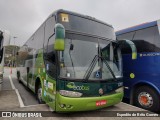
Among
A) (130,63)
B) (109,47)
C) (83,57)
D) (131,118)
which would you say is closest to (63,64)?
(83,57)

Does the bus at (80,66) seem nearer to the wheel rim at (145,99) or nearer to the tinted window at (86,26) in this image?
the tinted window at (86,26)

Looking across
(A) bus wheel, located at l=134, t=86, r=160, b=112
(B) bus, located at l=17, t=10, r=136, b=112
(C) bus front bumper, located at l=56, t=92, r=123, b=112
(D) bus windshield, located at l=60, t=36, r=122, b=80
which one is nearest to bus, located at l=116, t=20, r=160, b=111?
(A) bus wheel, located at l=134, t=86, r=160, b=112

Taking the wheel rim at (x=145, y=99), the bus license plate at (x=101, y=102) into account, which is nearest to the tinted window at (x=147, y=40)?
the wheel rim at (x=145, y=99)

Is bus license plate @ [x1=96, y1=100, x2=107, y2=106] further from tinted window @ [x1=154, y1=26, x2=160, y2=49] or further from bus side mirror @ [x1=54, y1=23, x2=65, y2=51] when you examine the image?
tinted window @ [x1=154, y1=26, x2=160, y2=49]

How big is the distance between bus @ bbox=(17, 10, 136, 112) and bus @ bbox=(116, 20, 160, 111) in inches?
34.0

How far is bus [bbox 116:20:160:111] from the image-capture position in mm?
5352

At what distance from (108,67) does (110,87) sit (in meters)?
0.62

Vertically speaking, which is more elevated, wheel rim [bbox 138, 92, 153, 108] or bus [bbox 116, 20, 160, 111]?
bus [bbox 116, 20, 160, 111]

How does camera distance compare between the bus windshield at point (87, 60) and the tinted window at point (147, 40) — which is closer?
the bus windshield at point (87, 60)

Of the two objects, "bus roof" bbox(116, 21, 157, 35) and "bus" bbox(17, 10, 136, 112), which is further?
"bus roof" bbox(116, 21, 157, 35)

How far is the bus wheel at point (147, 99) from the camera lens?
5.28 meters

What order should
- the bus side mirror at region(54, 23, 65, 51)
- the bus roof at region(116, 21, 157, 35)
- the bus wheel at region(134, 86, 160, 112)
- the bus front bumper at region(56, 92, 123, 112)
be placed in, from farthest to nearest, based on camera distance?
the bus roof at region(116, 21, 157, 35), the bus wheel at region(134, 86, 160, 112), the bus front bumper at region(56, 92, 123, 112), the bus side mirror at region(54, 23, 65, 51)

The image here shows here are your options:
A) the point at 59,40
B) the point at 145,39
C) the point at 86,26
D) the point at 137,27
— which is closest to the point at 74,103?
the point at 59,40

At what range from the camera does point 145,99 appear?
5.66m
